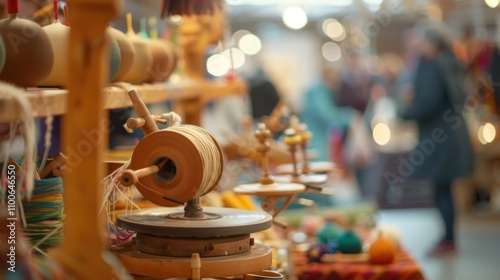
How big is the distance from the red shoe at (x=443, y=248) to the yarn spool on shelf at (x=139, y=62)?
3457 mm

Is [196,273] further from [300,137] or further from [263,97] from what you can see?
[263,97]

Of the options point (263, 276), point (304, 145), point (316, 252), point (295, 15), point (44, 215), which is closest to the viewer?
point (44, 215)

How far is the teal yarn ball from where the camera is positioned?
1.88 metres

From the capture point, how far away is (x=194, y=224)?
59.3 inches

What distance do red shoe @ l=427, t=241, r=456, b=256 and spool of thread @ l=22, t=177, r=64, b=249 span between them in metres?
4.11

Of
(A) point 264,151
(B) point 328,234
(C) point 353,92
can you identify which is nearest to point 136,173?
(A) point 264,151

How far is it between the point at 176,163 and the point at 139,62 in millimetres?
866

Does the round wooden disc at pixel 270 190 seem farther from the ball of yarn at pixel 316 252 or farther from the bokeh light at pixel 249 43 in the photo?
the bokeh light at pixel 249 43

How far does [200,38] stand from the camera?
143 inches

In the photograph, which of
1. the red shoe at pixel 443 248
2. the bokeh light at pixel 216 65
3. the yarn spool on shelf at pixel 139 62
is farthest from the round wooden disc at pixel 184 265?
the red shoe at pixel 443 248

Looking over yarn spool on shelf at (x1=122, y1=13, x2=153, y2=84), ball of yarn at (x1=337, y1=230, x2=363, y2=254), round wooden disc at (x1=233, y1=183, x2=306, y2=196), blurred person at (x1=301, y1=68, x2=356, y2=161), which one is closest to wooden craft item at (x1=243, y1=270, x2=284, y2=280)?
round wooden disc at (x1=233, y1=183, x2=306, y2=196)

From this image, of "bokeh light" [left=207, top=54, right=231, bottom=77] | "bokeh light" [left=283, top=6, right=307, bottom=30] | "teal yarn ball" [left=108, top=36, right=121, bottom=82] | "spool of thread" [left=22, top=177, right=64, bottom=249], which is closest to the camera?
"spool of thread" [left=22, top=177, right=64, bottom=249]

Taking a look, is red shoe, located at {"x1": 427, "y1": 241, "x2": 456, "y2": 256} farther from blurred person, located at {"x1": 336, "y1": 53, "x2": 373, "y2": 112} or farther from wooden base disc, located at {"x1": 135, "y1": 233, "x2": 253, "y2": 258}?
wooden base disc, located at {"x1": 135, "y1": 233, "x2": 253, "y2": 258}

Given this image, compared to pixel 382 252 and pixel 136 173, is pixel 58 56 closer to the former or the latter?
pixel 136 173
